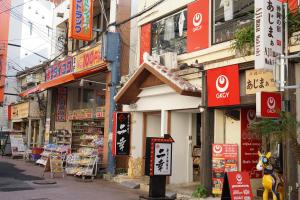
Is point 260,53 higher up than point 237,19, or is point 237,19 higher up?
point 237,19

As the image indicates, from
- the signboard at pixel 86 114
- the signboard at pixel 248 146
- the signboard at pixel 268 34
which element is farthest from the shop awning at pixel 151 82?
the signboard at pixel 268 34

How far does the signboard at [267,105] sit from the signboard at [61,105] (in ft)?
59.4

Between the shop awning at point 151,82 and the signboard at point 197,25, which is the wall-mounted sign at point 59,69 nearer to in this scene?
the shop awning at point 151,82

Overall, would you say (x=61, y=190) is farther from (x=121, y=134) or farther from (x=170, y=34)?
(x=170, y=34)

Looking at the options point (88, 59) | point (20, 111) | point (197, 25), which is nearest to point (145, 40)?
point (197, 25)

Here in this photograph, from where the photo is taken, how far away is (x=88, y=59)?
66.0ft

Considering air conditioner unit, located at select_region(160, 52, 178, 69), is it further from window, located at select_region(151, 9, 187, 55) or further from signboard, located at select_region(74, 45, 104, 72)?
signboard, located at select_region(74, 45, 104, 72)

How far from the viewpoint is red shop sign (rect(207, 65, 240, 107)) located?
37.9 ft

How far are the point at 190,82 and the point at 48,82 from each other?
12.8 metres

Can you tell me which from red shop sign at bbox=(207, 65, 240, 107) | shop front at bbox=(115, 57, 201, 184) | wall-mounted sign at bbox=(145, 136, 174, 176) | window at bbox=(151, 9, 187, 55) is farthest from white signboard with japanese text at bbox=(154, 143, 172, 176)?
window at bbox=(151, 9, 187, 55)

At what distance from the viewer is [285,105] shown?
348 inches

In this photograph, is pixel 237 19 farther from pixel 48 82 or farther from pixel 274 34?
pixel 48 82

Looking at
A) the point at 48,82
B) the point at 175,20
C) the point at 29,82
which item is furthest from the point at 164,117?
the point at 29,82

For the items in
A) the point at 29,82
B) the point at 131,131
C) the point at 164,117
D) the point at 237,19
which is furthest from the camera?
the point at 29,82
